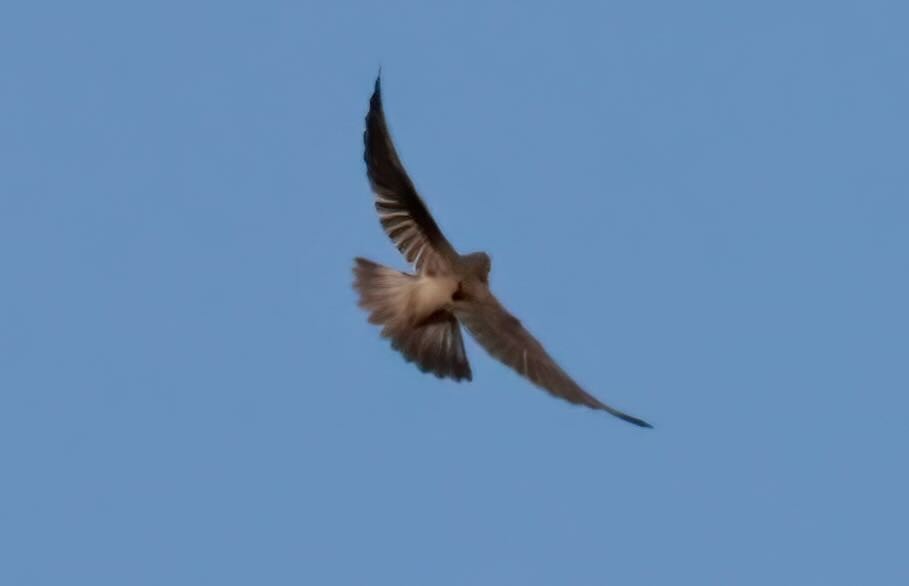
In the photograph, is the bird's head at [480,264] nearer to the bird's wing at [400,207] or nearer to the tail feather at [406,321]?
the bird's wing at [400,207]

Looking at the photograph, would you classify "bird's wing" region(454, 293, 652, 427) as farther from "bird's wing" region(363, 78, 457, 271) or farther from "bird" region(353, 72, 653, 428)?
"bird's wing" region(363, 78, 457, 271)

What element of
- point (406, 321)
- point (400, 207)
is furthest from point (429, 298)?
point (400, 207)

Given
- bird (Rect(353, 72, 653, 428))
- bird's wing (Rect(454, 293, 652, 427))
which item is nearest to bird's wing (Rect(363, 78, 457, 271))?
bird (Rect(353, 72, 653, 428))

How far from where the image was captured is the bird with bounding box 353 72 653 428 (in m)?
8.53

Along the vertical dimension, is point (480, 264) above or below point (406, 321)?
above

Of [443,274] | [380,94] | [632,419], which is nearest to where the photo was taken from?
[632,419]

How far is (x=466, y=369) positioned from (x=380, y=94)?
1.41 metres

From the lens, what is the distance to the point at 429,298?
8.60 meters

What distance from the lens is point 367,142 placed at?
326 inches

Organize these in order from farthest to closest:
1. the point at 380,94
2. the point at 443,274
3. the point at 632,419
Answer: the point at 443,274 < the point at 380,94 < the point at 632,419

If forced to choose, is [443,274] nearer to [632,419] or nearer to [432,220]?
[432,220]

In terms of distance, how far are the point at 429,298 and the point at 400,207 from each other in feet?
1.38

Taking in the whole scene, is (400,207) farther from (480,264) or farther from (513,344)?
(513,344)

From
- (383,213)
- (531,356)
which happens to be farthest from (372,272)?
(531,356)
